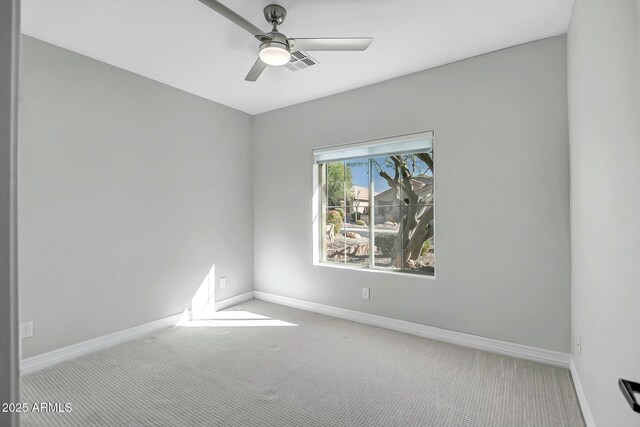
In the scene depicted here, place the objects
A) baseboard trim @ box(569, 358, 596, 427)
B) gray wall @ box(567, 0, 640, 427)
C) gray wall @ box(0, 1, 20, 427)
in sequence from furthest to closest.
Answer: baseboard trim @ box(569, 358, 596, 427), gray wall @ box(567, 0, 640, 427), gray wall @ box(0, 1, 20, 427)

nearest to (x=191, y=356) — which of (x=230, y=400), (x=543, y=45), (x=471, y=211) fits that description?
(x=230, y=400)

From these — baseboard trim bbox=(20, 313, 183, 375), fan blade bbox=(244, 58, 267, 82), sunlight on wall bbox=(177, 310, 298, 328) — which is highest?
fan blade bbox=(244, 58, 267, 82)

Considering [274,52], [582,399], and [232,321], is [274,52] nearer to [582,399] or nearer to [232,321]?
[232,321]

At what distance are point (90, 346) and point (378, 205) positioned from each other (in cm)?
303

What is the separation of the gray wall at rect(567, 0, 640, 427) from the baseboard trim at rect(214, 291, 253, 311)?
11.3 feet

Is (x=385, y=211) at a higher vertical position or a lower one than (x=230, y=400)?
higher

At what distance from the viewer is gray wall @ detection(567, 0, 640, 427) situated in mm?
1144

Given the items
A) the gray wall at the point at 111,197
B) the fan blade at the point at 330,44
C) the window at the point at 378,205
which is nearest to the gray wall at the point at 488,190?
the window at the point at 378,205

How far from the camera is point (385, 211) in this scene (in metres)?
3.47

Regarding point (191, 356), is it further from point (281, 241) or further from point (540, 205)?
point (540, 205)

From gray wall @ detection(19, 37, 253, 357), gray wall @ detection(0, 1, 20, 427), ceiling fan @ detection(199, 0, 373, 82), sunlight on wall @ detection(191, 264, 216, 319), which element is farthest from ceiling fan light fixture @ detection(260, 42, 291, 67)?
sunlight on wall @ detection(191, 264, 216, 319)

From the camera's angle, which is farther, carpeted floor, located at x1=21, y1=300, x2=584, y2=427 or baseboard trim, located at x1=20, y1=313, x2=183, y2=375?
baseboard trim, located at x1=20, y1=313, x2=183, y2=375

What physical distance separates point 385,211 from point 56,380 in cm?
314

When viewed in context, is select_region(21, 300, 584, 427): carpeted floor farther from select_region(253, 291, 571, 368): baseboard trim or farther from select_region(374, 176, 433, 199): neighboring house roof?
select_region(374, 176, 433, 199): neighboring house roof
